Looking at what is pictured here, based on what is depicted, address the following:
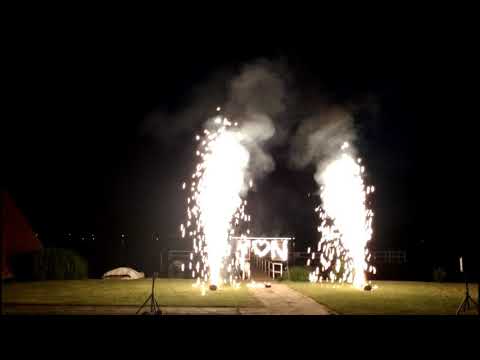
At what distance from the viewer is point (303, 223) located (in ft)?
139

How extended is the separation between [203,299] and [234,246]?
11799mm

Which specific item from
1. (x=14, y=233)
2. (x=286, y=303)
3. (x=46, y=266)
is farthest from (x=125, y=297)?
(x=14, y=233)

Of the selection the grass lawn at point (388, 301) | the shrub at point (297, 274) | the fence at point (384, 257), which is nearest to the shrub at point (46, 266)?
the shrub at point (297, 274)

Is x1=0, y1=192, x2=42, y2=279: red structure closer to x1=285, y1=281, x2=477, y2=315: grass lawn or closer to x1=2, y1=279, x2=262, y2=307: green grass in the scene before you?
x1=2, y1=279, x2=262, y2=307: green grass

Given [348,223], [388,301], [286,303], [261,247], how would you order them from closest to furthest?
[286,303] → [388,301] → [348,223] → [261,247]

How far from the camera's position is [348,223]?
2084 centimetres

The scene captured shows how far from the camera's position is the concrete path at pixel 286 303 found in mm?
11898

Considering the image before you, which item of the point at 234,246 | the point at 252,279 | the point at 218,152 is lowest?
the point at 252,279

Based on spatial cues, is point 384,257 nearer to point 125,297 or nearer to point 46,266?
point 46,266

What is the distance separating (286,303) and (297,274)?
31.1 feet
